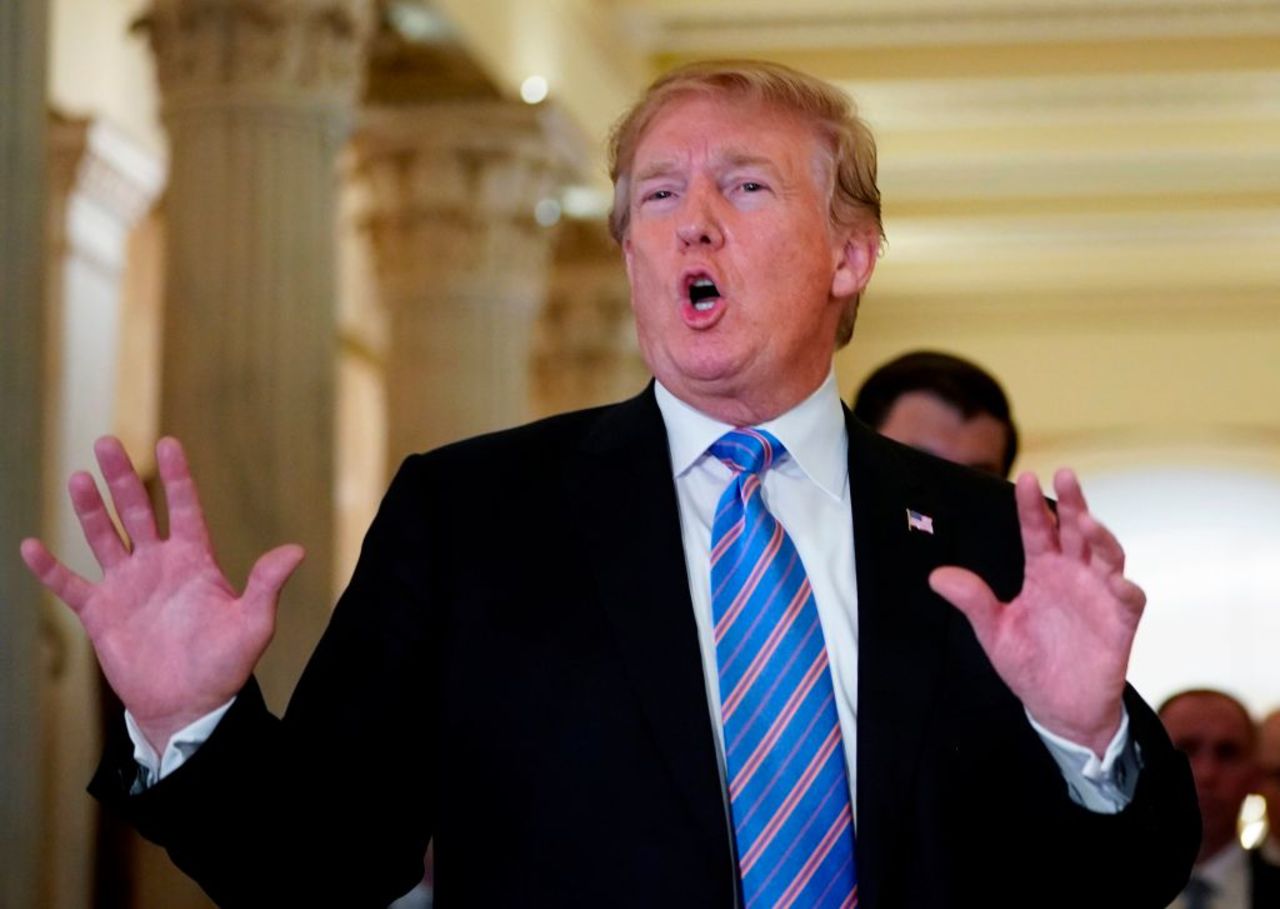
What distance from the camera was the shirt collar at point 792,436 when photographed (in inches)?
119

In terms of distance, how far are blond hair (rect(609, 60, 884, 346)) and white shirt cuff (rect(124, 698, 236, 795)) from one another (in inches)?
34.6

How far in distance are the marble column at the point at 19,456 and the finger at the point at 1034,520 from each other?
2739 mm

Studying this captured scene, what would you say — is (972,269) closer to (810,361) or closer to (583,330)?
(583,330)

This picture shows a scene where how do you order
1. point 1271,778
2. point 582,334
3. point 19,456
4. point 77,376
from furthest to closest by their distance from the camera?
point 582,334 → point 77,376 → point 1271,778 → point 19,456

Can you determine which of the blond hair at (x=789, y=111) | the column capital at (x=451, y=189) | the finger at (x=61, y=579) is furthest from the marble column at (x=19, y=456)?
the column capital at (x=451, y=189)

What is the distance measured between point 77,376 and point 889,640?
11473 millimetres

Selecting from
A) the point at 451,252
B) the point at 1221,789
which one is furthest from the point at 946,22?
the point at 1221,789

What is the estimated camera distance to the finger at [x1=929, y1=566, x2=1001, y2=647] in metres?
2.61

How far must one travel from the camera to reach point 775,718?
9.16ft

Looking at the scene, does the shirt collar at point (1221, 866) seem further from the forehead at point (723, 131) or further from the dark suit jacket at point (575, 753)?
the forehead at point (723, 131)

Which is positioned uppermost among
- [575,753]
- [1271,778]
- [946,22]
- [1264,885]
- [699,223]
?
[946,22]

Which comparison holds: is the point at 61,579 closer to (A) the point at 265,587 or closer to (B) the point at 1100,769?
(A) the point at 265,587

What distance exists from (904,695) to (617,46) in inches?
588

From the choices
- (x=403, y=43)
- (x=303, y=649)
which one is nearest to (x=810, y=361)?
(x=303, y=649)
